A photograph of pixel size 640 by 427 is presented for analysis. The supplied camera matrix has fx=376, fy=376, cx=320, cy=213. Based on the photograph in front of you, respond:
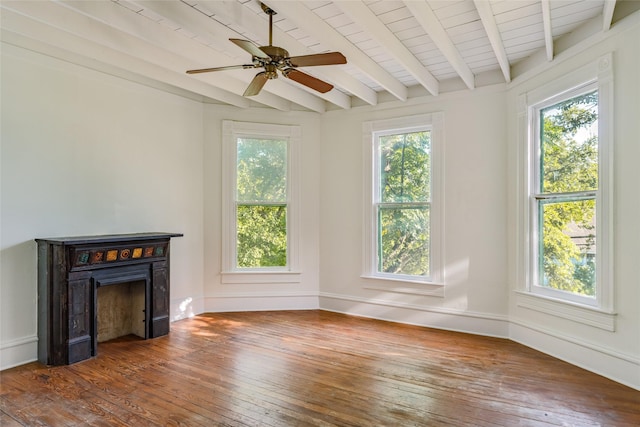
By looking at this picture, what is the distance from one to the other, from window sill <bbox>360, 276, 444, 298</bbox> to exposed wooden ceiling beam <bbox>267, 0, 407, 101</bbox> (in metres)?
2.27

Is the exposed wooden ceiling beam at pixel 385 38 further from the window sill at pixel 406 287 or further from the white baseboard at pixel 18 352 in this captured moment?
the white baseboard at pixel 18 352

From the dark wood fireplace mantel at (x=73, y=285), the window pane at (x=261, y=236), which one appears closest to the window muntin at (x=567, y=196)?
the window pane at (x=261, y=236)

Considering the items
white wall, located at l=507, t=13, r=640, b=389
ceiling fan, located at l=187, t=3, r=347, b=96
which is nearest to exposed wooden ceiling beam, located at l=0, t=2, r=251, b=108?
ceiling fan, located at l=187, t=3, r=347, b=96

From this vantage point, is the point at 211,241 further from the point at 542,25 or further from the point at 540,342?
the point at 542,25

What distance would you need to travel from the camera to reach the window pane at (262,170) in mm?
5094

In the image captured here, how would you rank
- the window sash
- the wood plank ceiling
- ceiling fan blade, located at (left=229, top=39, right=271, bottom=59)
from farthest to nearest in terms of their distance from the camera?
the window sash → the wood plank ceiling → ceiling fan blade, located at (left=229, top=39, right=271, bottom=59)

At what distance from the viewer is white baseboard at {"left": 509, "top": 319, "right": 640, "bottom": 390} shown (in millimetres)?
2854

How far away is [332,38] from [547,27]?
1.68 m

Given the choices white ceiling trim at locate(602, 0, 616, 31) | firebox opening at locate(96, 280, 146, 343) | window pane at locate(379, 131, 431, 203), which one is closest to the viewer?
white ceiling trim at locate(602, 0, 616, 31)

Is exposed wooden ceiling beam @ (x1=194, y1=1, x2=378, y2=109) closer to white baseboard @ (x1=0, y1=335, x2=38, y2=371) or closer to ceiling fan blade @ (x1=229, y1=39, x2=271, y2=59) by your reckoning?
ceiling fan blade @ (x1=229, y1=39, x2=271, y2=59)

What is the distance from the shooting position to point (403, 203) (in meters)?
4.71

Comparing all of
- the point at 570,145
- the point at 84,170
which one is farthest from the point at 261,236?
the point at 570,145

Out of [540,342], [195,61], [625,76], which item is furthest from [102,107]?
[540,342]

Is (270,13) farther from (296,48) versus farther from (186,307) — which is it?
(186,307)
